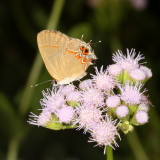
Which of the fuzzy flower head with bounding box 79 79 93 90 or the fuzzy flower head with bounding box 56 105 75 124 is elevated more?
the fuzzy flower head with bounding box 79 79 93 90

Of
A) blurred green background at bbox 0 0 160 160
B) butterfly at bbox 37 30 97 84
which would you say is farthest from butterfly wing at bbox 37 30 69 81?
blurred green background at bbox 0 0 160 160

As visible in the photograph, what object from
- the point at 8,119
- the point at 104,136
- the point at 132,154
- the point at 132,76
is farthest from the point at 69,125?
the point at 132,154

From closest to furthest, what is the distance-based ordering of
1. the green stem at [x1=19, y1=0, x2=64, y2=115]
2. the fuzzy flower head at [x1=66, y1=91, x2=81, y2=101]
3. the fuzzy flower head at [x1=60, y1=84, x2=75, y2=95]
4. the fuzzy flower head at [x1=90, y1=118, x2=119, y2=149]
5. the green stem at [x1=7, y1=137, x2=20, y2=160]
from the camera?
the fuzzy flower head at [x1=90, y1=118, x2=119, y2=149]
the fuzzy flower head at [x1=66, y1=91, x2=81, y2=101]
the fuzzy flower head at [x1=60, y1=84, x2=75, y2=95]
the green stem at [x1=7, y1=137, x2=20, y2=160]
the green stem at [x1=19, y1=0, x2=64, y2=115]

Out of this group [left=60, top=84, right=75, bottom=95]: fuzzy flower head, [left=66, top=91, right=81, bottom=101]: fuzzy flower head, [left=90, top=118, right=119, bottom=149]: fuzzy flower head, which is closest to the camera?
[left=90, top=118, right=119, bottom=149]: fuzzy flower head

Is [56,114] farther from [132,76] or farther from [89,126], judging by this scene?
[132,76]

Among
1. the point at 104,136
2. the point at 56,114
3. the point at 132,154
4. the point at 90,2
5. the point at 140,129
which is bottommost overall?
the point at 104,136

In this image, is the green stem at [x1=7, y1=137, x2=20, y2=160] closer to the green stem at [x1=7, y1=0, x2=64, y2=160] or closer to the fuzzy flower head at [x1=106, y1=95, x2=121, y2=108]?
the green stem at [x1=7, y1=0, x2=64, y2=160]

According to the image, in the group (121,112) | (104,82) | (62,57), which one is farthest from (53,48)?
(121,112)
